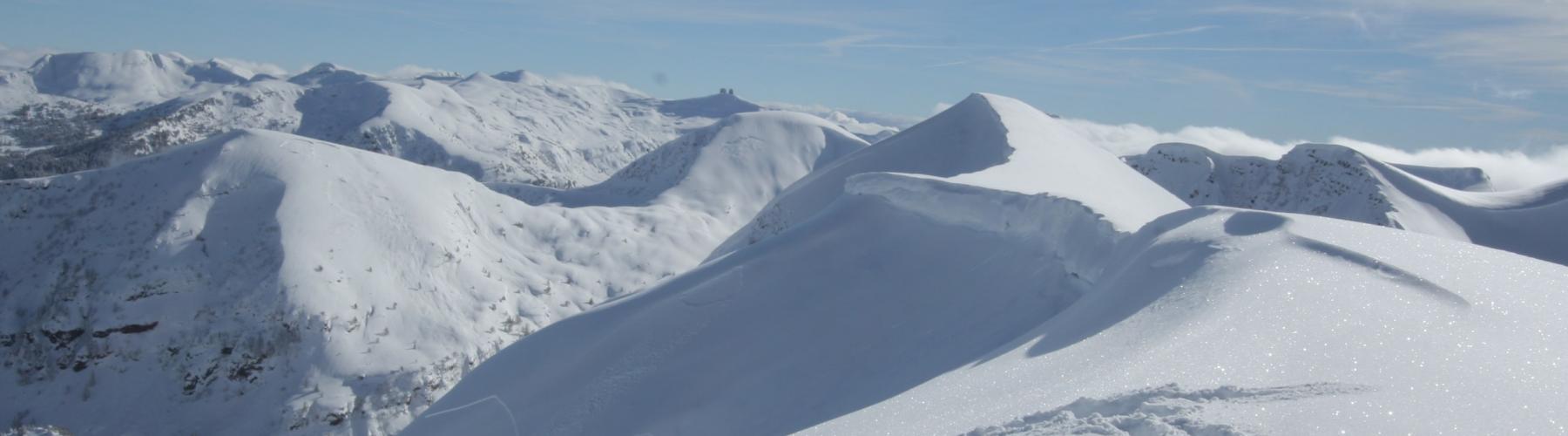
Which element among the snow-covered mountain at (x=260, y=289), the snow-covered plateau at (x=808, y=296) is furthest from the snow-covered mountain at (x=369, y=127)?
the snow-covered mountain at (x=260, y=289)

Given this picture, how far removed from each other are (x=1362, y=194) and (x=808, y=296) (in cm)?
4324

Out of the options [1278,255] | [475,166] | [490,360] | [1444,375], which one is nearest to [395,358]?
[490,360]

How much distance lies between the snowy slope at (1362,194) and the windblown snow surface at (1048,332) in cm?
3164

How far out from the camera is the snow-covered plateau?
7.14 meters

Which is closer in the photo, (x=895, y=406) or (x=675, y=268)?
(x=895, y=406)

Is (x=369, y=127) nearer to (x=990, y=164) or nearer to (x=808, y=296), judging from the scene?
(x=990, y=164)

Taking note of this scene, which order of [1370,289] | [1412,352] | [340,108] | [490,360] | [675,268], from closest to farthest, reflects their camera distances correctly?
[1412,352], [1370,289], [490,360], [675,268], [340,108]

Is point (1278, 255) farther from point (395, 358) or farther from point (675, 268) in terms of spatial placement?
point (675, 268)

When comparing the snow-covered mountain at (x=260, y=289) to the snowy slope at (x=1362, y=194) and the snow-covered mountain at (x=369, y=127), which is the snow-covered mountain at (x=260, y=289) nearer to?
the snowy slope at (x=1362, y=194)

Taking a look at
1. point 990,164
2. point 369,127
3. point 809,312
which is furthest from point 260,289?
point 369,127

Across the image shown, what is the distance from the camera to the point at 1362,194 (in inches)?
1806

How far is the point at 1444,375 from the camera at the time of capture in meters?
6.40

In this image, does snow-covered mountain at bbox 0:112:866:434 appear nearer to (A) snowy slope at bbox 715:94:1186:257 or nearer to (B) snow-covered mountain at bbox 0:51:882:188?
(A) snowy slope at bbox 715:94:1186:257

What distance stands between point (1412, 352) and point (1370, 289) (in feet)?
6.82
